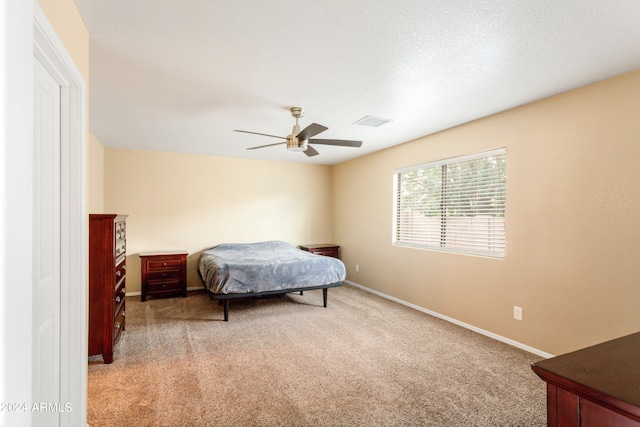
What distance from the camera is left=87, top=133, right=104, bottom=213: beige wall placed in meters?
4.17

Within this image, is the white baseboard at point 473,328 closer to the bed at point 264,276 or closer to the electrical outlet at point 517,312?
the electrical outlet at point 517,312

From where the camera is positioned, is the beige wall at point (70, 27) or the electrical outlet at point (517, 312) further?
the electrical outlet at point (517, 312)

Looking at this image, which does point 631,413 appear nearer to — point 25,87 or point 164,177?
point 25,87

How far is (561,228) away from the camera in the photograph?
286 cm

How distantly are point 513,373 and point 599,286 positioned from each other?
99 centimetres

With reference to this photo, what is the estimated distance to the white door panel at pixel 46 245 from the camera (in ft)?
4.55

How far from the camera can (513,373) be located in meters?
2.64

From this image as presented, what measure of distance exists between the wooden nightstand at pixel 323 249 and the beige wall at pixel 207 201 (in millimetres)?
305

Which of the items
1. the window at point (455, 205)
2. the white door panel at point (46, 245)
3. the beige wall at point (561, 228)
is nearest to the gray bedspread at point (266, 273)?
the window at point (455, 205)

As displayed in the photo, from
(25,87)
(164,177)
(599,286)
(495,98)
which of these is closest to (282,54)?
(25,87)

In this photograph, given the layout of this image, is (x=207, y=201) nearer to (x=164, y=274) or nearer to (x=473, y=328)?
(x=164, y=274)

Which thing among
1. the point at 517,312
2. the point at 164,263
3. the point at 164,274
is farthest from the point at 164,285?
the point at 517,312

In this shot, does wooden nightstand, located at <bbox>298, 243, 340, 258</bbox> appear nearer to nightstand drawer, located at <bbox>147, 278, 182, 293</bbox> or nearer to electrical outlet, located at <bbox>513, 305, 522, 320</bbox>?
nightstand drawer, located at <bbox>147, 278, 182, 293</bbox>

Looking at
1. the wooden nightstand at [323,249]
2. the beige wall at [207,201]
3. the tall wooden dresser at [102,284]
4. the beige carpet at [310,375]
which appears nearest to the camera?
the beige carpet at [310,375]
